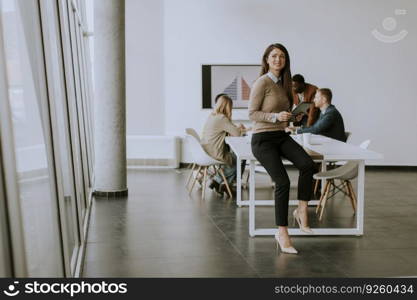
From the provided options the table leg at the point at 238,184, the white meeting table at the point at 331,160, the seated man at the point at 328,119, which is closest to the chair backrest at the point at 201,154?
the table leg at the point at 238,184

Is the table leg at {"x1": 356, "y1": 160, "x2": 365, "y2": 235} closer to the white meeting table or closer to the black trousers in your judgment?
the white meeting table

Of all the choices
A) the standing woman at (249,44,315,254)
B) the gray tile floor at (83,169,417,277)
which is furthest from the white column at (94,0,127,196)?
the standing woman at (249,44,315,254)

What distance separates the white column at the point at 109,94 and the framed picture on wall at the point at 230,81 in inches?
154

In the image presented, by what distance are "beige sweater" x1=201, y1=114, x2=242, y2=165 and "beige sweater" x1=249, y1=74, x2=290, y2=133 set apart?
2.87 metres

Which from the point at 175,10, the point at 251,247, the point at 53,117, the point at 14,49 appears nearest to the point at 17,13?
the point at 14,49

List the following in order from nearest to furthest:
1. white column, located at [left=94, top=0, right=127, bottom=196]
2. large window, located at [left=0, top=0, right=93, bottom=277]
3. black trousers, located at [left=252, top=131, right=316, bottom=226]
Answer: large window, located at [left=0, top=0, right=93, bottom=277] → black trousers, located at [left=252, top=131, right=316, bottom=226] → white column, located at [left=94, top=0, right=127, bottom=196]

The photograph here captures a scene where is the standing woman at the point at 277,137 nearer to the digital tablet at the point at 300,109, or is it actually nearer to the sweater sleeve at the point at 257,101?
the sweater sleeve at the point at 257,101

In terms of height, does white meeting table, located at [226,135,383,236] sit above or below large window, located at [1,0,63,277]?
below

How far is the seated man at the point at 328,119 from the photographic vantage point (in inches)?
307

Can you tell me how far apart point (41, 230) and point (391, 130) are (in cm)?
1013

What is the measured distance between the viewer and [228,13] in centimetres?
1216

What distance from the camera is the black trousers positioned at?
5410mm

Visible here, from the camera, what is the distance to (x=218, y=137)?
8.52 meters

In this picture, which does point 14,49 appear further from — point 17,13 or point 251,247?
point 251,247
